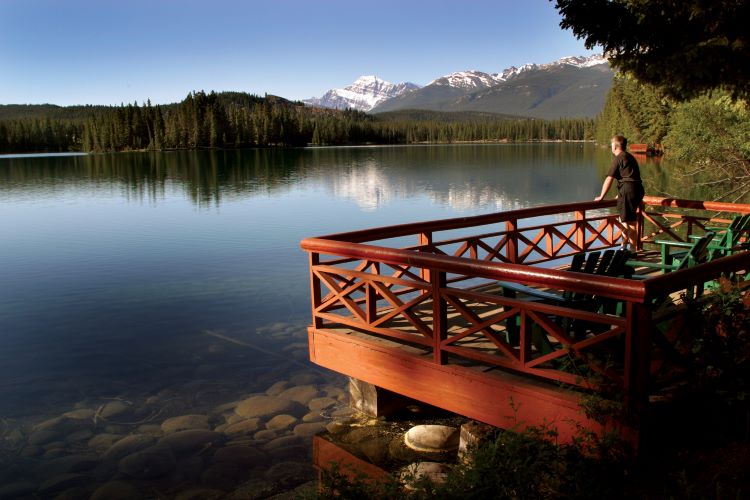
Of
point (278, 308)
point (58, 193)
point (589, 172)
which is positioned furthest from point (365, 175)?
point (278, 308)

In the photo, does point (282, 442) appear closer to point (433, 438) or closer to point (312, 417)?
point (312, 417)

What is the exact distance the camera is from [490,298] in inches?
207

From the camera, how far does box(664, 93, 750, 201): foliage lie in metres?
19.1

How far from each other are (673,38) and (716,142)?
12347 mm

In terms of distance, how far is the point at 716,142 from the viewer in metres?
20.4

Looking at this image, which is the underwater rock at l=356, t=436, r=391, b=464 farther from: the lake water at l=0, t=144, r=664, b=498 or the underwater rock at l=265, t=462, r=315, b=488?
the lake water at l=0, t=144, r=664, b=498

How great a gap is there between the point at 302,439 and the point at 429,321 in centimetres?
203

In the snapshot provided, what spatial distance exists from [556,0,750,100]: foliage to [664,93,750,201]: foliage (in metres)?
9.29

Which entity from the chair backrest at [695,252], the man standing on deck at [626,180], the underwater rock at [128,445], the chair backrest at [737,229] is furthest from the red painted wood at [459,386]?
the man standing on deck at [626,180]

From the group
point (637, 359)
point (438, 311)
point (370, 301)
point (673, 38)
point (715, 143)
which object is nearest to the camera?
point (637, 359)

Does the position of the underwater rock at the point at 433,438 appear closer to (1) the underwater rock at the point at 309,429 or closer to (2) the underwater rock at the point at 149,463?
(1) the underwater rock at the point at 309,429

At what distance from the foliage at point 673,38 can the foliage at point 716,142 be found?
9.29m

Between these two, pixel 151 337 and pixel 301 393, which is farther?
pixel 151 337

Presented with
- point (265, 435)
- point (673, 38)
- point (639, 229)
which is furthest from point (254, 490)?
point (673, 38)
